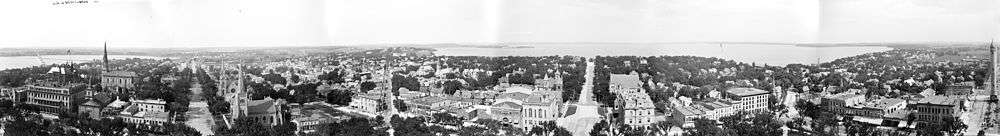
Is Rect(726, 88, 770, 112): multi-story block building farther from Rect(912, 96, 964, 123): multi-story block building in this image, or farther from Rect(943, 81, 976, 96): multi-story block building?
Rect(943, 81, 976, 96): multi-story block building

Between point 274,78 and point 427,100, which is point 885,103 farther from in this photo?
point 274,78

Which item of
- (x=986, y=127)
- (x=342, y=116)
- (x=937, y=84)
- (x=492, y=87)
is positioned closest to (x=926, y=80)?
(x=937, y=84)

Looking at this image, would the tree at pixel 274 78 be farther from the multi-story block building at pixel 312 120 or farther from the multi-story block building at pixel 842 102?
the multi-story block building at pixel 842 102

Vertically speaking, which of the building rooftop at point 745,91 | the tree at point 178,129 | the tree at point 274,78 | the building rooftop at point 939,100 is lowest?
the tree at point 178,129

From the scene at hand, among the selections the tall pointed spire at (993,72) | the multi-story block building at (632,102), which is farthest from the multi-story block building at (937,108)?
the multi-story block building at (632,102)

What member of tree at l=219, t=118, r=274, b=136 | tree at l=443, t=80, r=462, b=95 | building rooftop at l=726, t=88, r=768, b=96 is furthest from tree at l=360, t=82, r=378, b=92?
building rooftop at l=726, t=88, r=768, b=96

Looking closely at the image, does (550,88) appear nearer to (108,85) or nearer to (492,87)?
(492,87)
